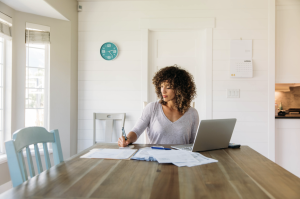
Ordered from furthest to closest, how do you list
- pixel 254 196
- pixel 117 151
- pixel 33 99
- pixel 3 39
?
pixel 33 99 → pixel 3 39 → pixel 117 151 → pixel 254 196

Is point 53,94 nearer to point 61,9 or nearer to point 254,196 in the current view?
point 61,9

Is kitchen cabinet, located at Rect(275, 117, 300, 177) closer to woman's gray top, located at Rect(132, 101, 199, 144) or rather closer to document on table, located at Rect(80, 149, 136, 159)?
woman's gray top, located at Rect(132, 101, 199, 144)

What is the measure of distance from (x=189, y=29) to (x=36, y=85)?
2180 mm

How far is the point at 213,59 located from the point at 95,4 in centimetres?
181

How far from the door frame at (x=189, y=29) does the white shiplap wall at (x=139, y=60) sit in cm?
6

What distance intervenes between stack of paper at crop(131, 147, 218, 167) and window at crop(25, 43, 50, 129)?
86.5 inches

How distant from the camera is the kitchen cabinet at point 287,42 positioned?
3143 mm

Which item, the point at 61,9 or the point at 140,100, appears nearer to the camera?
the point at 61,9

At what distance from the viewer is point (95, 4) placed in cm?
326

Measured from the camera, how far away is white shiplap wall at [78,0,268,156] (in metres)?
3.13

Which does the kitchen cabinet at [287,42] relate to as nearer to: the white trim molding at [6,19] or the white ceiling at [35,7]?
the white ceiling at [35,7]

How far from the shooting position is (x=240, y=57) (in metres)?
3.14

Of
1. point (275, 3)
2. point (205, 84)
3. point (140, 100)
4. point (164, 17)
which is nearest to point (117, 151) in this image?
point (140, 100)

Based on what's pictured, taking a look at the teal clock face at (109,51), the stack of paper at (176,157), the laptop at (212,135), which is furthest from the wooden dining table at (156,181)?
the teal clock face at (109,51)
